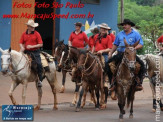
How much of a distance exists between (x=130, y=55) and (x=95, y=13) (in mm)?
16370

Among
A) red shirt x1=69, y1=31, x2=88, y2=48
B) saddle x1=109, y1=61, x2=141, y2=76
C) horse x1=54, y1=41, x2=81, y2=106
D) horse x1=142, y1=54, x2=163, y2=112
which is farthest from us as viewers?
red shirt x1=69, y1=31, x2=88, y2=48

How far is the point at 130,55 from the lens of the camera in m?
12.4

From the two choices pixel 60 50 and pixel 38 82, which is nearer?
pixel 38 82

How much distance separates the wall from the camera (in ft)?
89.6

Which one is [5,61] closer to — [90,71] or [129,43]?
[90,71]

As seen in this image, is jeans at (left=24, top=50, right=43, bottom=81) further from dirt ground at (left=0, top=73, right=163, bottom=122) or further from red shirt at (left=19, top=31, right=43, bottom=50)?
dirt ground at (left=0, top=73, right=163, bottom=122)

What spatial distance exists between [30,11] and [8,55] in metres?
12.7

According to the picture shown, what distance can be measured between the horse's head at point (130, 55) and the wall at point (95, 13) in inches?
584

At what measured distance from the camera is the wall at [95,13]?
27297 millimetres

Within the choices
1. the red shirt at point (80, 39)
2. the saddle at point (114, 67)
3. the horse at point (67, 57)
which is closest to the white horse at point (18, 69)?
the horse at point (67, 57)


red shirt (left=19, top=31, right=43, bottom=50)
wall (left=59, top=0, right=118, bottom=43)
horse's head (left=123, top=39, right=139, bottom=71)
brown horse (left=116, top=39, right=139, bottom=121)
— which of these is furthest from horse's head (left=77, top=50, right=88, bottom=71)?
wall (left=59, top=0, right=118, bottom=43)

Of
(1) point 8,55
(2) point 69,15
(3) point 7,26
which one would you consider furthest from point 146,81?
(1) point 8,55

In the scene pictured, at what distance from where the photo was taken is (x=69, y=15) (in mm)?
27328

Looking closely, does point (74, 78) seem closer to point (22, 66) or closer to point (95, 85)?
point (95, 85)
